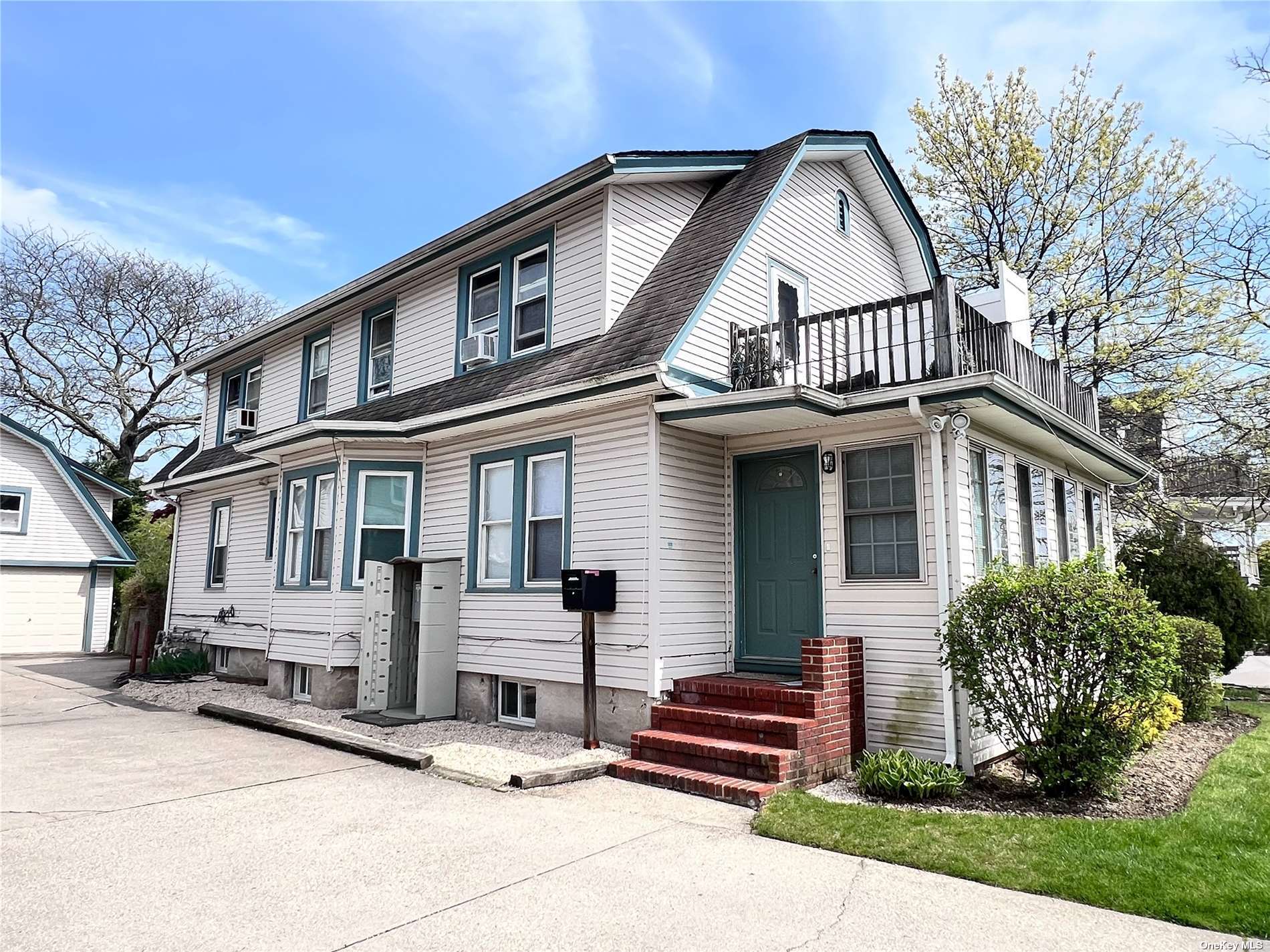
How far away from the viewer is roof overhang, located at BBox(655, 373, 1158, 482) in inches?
282

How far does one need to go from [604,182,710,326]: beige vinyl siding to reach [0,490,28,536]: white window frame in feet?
64.3

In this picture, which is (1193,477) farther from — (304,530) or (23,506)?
(23,506)

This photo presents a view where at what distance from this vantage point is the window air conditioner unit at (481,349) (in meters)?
10.8

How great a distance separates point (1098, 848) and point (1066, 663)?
1695 mm

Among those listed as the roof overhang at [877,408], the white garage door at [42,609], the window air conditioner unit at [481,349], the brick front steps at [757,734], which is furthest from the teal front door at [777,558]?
the white garage door at [42,609]

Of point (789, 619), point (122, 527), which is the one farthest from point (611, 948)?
point (122, 527)

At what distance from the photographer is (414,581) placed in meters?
10.8

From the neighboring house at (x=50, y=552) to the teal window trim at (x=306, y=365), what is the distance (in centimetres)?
1183

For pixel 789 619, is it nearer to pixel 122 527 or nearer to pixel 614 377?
pixel 614 377

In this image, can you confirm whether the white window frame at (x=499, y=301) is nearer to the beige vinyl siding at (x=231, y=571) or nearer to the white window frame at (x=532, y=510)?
the white window frame at (x=532, y=510)

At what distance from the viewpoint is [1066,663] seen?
6434 millimetres

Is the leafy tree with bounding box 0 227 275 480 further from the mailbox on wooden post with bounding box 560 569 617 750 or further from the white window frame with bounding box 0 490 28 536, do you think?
the mailbox on wooden post with bounding box 560 569 617 750

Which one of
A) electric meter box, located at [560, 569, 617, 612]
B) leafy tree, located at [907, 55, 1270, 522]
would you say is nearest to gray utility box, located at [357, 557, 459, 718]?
electric meter box, located at [560, 569, 617, 612]

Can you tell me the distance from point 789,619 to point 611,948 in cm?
510
